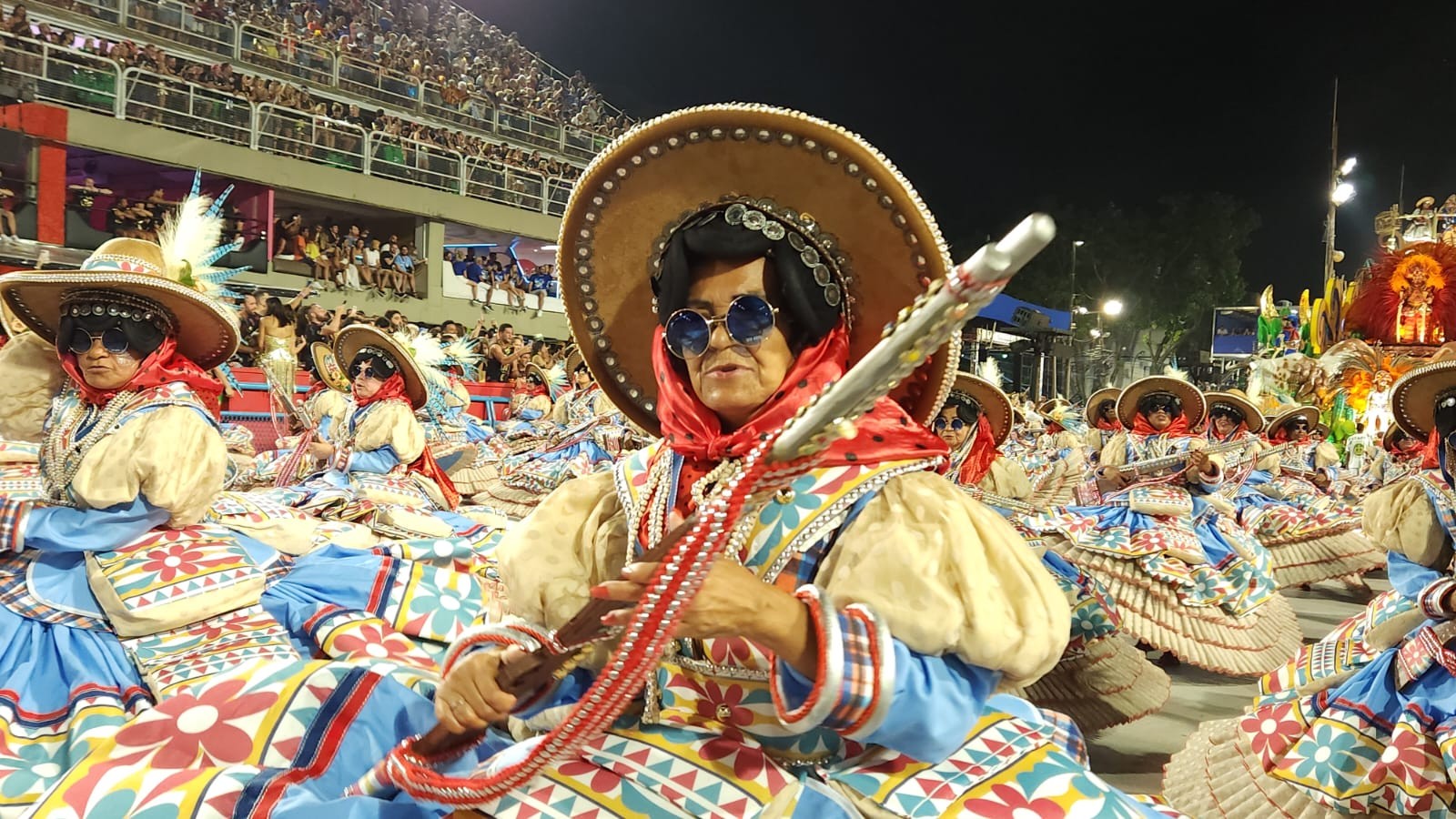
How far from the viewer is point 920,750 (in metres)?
1.42

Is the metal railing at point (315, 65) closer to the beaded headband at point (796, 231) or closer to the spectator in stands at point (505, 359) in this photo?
the spectator in stands at point (505, 359)

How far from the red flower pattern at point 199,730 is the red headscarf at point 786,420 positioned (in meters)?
0.89

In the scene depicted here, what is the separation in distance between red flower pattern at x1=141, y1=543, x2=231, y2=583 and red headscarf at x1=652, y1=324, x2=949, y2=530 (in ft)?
8.82

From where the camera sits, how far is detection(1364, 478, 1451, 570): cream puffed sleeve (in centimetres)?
339

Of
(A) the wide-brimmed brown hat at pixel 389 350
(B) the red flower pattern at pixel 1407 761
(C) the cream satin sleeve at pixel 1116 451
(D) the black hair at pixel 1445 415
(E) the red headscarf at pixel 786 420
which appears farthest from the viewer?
(C) the cream satin sleeve at pixel 1116 451

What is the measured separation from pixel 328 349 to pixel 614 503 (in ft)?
31.4

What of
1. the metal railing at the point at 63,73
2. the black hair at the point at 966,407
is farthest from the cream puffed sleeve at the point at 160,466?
A: the metal railing at the point at 63,73

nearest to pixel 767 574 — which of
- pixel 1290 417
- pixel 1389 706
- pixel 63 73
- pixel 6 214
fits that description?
pixel 1389 706

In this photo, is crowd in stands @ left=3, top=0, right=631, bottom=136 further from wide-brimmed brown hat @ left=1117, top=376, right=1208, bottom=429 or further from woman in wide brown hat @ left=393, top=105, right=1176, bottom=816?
woman in wide brown hat @ left=393, top=105, right=1176, bottom=816

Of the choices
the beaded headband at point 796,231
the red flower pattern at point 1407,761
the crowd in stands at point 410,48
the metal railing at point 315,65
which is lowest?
the red flower pattern at point 1407,761

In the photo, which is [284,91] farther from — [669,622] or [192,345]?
[669,622]

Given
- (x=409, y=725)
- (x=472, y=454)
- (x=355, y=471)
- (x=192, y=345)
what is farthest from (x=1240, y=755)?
(x=472, y=454)

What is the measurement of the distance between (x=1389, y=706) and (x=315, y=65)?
2246cm

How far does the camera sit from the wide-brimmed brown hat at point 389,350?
766 centimetres
